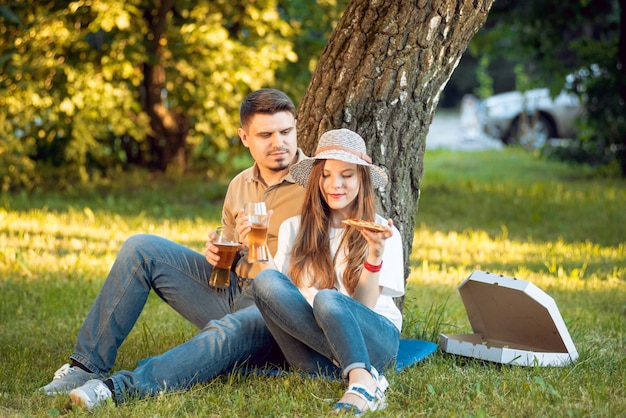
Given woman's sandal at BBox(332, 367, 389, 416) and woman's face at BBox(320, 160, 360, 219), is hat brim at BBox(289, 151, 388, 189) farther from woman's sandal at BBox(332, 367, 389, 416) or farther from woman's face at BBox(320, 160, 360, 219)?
woman's sandal at BBox(332, 367, 389, 416)

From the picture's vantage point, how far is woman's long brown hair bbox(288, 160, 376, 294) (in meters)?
4.07

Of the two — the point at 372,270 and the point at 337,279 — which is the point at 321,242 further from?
the point at 372,270

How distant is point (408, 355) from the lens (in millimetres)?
4312

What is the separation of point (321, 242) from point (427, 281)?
9.95 ft

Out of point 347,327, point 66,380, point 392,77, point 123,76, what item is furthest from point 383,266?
point 123,76

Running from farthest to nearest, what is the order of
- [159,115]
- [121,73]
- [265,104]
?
[159,115], [121,73], [265,104]

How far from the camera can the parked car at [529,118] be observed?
18359 millimetres

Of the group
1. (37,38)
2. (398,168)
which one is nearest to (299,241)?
(398,168)

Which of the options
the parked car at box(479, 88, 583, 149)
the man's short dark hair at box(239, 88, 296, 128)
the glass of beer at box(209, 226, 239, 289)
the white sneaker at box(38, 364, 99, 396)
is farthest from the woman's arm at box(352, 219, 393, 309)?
the parked car at box(479, 88, 583, 149)

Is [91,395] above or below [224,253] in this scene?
below

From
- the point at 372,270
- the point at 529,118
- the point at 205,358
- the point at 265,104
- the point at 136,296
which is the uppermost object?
the point at 265,104

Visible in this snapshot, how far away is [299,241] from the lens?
4152 millimetres

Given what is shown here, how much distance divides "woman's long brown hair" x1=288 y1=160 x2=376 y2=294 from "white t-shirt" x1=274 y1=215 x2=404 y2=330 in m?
0.03

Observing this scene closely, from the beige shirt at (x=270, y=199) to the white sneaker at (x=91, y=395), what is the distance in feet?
3.13
